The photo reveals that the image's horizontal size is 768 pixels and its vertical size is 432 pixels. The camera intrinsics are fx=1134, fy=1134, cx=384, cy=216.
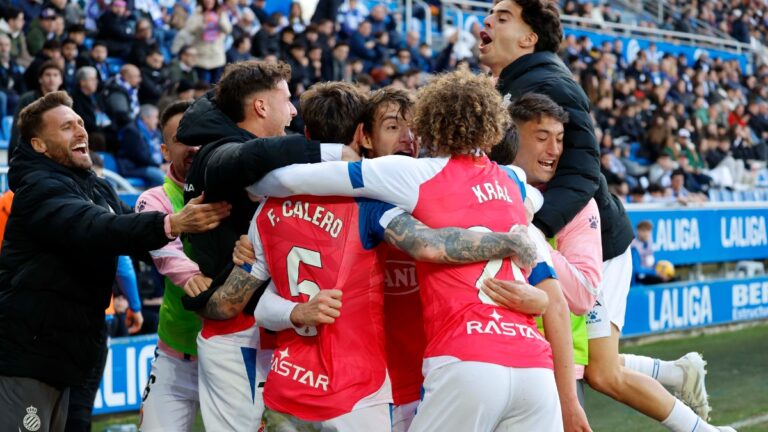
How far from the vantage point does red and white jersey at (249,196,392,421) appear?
12.9 feet

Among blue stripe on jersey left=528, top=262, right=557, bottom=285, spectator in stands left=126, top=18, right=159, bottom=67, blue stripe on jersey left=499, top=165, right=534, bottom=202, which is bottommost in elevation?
spectator in stands left=126, top=18, right=159, bottom=67

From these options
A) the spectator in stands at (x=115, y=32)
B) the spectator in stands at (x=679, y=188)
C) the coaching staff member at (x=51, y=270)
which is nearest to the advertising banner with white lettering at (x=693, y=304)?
the spectator in stands at (x=679, y=188)

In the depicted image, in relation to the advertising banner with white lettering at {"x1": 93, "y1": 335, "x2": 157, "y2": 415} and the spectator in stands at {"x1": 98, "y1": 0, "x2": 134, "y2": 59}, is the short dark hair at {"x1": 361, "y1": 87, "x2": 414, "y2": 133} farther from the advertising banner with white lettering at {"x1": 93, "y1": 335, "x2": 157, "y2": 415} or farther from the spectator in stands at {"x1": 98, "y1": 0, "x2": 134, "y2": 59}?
the spectator in stands at {"x1": 98, "y1": 0, "x2": 134, "y2": 59}

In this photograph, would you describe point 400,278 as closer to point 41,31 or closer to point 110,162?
point 110,162

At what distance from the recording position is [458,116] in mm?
3908

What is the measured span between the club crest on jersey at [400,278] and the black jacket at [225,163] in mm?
525

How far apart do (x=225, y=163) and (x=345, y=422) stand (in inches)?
40.5

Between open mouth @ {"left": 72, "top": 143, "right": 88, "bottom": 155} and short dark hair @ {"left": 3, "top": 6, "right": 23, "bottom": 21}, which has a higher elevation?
open mouth @ {"left": 72, "top": 143, "right": 88, "bottom": 155}

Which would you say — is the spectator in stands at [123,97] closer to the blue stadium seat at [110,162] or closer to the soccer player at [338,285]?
the blue stadium seat at [110,162]

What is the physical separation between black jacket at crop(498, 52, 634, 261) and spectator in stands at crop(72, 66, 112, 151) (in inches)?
274

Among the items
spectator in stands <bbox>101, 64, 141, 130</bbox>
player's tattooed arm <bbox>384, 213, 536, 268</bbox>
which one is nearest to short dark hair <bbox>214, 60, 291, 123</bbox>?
player's tattooed arm <bbox>384, 213, 536, 268</bbox>

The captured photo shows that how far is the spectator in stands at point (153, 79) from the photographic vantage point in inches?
506

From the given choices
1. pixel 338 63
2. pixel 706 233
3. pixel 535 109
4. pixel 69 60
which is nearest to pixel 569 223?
pixel 535 109

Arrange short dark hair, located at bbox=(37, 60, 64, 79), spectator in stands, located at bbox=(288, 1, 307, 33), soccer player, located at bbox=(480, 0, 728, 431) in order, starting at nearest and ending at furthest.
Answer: soccer player, located at bbox=(480, 0, 728, 431) < short dark hair, located at bbox=(37, 60, 64, 79) < spectator in stands, located at bbox=(288, 1, 307, 33)
